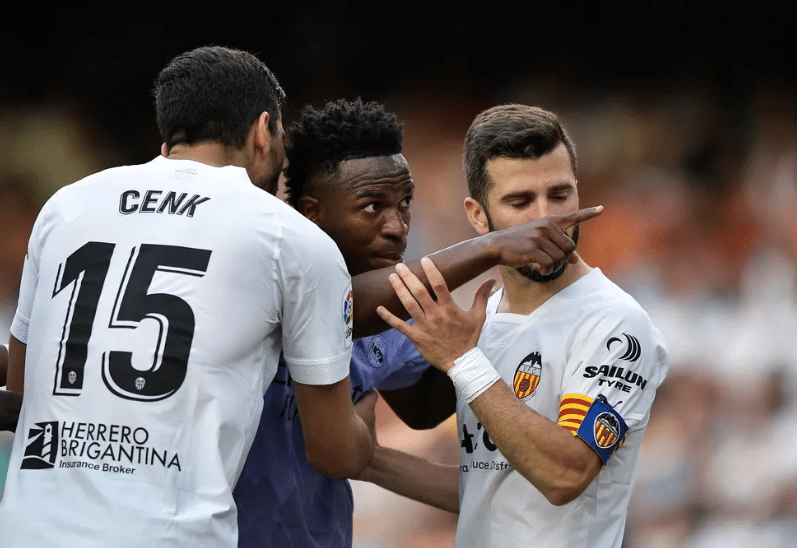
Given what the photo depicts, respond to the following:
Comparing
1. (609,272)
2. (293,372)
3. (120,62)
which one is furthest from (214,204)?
(120,62)

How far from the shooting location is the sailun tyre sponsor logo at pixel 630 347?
300 centimetres

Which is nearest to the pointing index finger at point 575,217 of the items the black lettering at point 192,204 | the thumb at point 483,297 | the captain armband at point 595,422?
the thumb at point 483,297

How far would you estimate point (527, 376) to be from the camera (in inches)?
124

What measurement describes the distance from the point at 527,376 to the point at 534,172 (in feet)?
2.15

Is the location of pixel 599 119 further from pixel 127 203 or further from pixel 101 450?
pixel 101 450

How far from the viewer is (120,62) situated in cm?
751

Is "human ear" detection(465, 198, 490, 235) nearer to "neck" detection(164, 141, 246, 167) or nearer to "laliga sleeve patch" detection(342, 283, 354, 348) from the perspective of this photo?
"laliga sleeve patch" detection(342, 283, 354, 348)

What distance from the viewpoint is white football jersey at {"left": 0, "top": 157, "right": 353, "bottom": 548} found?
2.35 meters

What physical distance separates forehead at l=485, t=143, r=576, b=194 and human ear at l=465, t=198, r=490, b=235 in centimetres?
12

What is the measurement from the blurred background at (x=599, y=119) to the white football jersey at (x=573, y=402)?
348 cm

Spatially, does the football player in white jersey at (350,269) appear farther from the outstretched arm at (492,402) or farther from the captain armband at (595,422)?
the captain armband at (595,422)

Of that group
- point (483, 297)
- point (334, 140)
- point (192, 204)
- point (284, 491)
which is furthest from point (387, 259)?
point (192, 204)

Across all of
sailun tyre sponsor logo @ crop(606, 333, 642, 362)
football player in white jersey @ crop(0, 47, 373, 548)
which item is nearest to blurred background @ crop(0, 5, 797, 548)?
sailun tyre sponsor logo @ crop(606, 333, 642, 362)

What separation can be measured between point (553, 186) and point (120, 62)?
16.8 ft
